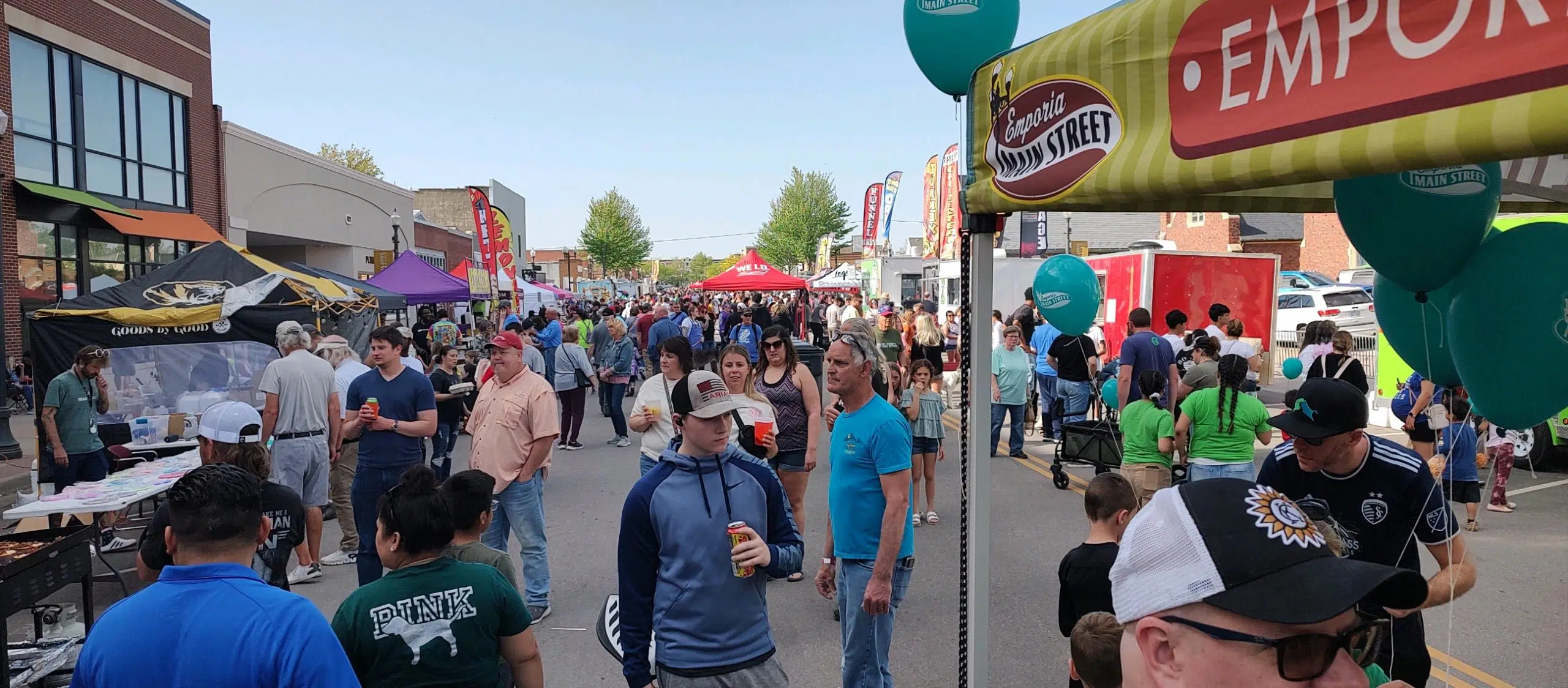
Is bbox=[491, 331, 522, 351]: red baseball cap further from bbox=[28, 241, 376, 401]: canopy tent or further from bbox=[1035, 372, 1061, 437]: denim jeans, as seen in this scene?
bbox=[1035, 372, 1061, 437]: denim jeans

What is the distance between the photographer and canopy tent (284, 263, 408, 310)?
12305mm

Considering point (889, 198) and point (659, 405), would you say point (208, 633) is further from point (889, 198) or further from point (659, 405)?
point (889, 198)

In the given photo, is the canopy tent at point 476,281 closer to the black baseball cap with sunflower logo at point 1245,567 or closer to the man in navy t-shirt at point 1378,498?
the man in navy t-shirt at point 1378,498

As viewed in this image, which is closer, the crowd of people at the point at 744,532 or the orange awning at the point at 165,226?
the crowd of people at the point at 744,532

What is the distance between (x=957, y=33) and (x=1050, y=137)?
1000 mm

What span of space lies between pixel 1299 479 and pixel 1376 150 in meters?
1.80

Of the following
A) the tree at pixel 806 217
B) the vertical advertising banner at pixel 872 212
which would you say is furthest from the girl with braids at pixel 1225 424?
the tree at pixel 806 217

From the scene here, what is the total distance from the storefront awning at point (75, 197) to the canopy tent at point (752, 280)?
12.7 meters

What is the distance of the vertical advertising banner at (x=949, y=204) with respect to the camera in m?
14.9

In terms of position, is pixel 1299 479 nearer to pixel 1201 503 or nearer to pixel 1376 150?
pixel 1376 150

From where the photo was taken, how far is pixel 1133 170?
2322 millimetres

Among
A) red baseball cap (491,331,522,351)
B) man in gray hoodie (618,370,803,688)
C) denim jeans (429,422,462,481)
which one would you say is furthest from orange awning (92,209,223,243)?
man in gray hoodie (618,370,803,688)

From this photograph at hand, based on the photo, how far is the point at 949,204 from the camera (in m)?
17.3

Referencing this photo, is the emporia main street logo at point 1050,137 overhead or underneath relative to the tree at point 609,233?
underneath
